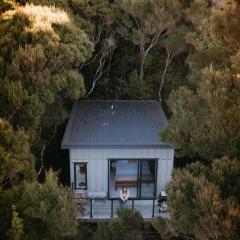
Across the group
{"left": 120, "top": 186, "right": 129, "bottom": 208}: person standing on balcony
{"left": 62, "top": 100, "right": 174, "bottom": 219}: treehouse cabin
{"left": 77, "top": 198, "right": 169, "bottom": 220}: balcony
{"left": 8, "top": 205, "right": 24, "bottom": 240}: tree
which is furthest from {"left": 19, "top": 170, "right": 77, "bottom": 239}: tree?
{"left": 120, "top": 186, "right": 129, "bottom": 208}: person standing on balcony

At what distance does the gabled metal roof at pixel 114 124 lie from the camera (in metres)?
10.8

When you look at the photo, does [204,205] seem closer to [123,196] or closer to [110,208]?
[123,196]

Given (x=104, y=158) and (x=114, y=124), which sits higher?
(x=114, y=124)

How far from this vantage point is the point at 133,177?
1127cm

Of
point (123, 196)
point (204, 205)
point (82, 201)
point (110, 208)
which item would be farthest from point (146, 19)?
point (204, 205)

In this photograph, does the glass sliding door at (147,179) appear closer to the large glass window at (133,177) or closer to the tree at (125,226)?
the large glass window at (133,177)

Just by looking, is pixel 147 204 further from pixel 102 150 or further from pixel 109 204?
pixel 102 150

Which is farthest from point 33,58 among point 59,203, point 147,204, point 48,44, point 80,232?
point 147,204

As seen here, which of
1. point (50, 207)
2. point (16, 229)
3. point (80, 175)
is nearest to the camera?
point (16, 229)

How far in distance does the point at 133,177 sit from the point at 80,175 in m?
1.57

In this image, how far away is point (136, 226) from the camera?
25.9 ft

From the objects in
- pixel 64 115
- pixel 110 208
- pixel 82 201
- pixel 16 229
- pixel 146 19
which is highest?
pixel 146 19

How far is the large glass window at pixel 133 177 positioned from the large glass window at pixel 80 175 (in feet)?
2.46

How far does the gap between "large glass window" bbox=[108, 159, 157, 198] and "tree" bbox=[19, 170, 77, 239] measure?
383cm
